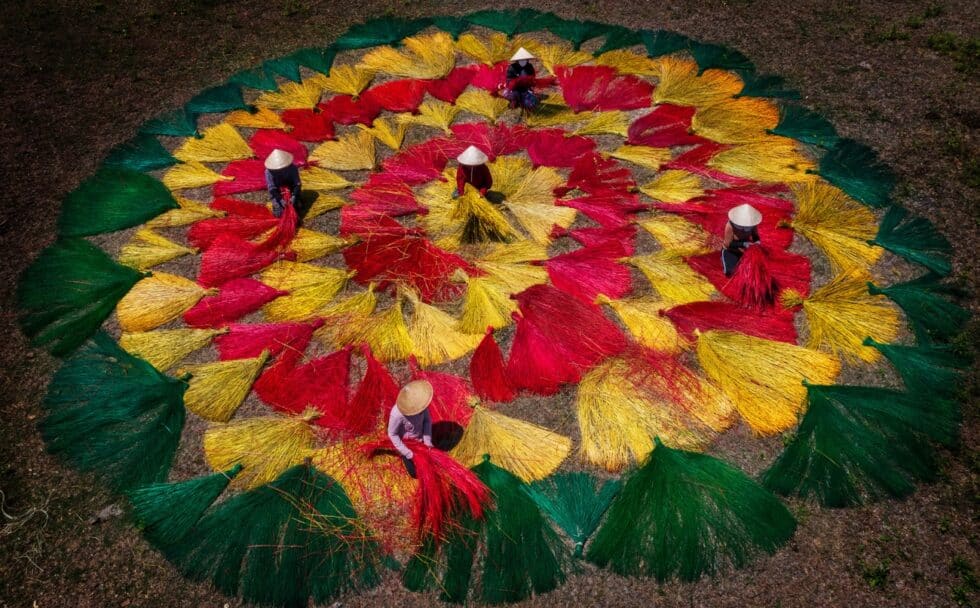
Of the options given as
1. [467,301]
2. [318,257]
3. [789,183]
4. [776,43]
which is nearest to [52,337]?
[318,257]

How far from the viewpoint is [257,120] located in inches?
264

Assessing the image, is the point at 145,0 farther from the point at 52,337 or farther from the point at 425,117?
the point at 52,337

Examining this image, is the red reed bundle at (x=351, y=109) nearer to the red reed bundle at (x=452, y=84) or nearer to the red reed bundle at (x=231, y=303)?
the red reed bundle at (x=452, y=84)

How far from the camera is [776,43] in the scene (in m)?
7.52

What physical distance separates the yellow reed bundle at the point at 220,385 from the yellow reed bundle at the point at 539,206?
8.08 feet

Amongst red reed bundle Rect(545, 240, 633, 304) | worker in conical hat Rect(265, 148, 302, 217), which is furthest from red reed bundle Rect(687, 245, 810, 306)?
worker in conical hat Rect(265, 148, 302, 217)

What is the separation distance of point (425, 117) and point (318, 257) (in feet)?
8.02

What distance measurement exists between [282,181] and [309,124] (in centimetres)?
163

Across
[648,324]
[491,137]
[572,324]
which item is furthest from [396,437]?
[491,137]

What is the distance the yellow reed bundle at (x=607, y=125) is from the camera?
6.32 m

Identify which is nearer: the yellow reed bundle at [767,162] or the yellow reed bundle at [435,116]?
the yellow reed bundle at [767,162]

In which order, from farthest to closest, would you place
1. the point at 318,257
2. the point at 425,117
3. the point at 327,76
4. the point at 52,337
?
the point at 327,76
the point at 425,117
the point at 318,257
the point at 52,337

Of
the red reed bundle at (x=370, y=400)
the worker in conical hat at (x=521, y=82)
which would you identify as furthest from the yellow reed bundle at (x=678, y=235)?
the red reed bundle at (x=370, y=400)

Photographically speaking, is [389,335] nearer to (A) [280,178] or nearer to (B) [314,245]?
(B) [314,245]
